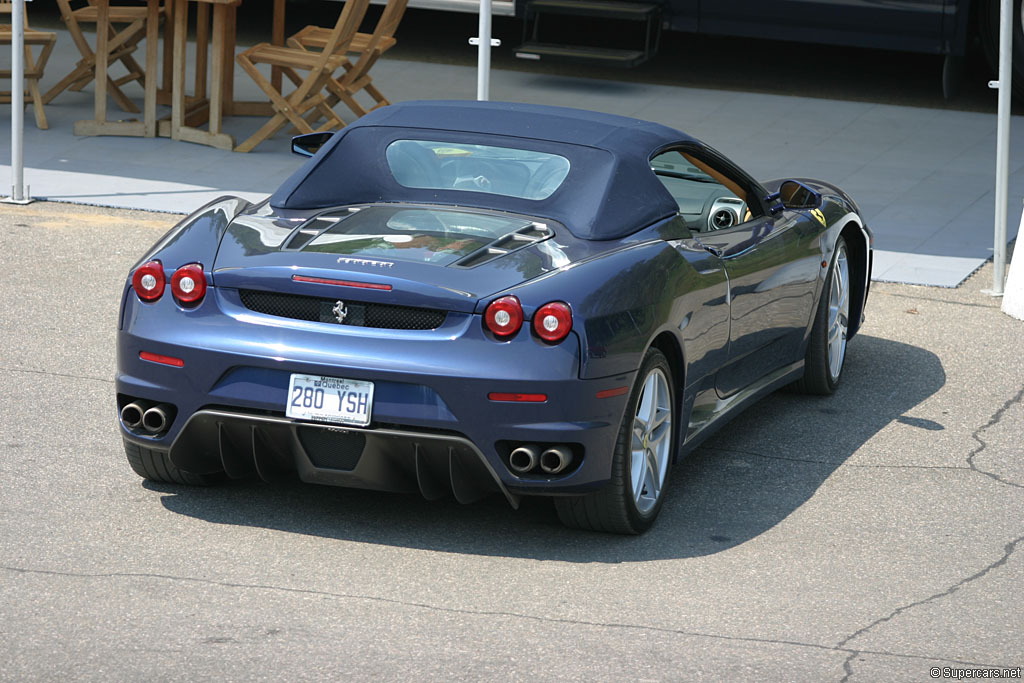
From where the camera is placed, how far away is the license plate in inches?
193

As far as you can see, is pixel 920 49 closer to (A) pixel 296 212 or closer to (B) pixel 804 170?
(B) pixel 804 170

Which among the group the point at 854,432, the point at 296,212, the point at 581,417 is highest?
the point at 296,212

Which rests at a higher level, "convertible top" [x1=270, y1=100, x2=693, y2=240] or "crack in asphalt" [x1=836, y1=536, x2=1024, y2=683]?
"convertible top" [x1=270, y1=100, x2=693, y2=240]

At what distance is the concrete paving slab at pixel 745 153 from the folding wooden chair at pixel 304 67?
0.83 ft

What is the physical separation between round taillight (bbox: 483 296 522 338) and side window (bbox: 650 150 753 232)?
186cm

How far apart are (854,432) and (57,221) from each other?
5.32 meters

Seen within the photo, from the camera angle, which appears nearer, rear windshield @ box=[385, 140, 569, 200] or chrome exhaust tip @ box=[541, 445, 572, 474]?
chrome exhaust tip @ box=[541, 445, 572, 474]

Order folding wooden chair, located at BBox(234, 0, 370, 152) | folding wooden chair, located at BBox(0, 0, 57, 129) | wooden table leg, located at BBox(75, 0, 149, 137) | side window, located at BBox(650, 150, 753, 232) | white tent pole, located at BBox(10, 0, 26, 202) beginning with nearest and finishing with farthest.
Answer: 1. side window, located at BBox(650, 150, 753, 232)
2. white tent pole, located at BBox(10, 0, 26, 202)
3. folding wooden chair, located at BBox(234, 0, 370, 152)
4. wooden table leg, located at BBox(75, 0, 149, 137)
5. folding wooden chair, located at BBox(0, 0, 57, 129)

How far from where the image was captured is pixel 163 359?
16.7 feet

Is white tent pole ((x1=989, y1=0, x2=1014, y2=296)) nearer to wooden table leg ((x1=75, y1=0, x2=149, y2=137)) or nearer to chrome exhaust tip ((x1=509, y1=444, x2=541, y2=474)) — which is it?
chrome exhaust tip ((x1=509, y1=444, x2=541, y2=474))

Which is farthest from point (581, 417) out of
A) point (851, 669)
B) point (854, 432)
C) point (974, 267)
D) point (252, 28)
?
point (252, 28)

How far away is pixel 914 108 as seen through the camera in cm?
1406

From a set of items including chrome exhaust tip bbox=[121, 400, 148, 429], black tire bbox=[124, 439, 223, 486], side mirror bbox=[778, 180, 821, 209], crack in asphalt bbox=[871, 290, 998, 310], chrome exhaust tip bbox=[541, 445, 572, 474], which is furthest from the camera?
crack in asphalt bbox=[871, 290, 998, 310]
